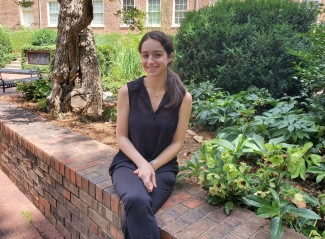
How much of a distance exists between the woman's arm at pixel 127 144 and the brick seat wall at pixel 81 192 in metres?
0.23

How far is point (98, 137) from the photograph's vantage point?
3.47 meters

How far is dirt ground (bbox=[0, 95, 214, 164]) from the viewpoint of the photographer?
3174 mm

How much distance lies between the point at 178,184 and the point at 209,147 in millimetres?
359

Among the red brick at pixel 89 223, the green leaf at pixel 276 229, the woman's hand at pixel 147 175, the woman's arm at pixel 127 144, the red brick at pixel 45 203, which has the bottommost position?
the red brick at pixel 45 203

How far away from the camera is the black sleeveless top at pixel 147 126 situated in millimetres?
2008

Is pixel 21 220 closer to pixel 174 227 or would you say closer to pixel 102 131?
pixel 102 131

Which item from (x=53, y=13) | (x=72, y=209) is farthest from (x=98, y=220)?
(x=53, y=13)

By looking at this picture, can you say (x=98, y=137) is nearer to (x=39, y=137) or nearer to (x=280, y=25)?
(x=39, y=137)

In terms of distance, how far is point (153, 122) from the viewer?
2.00 metres

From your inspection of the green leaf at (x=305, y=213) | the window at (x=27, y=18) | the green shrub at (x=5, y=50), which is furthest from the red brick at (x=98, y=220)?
the window at (x=27, y=18)

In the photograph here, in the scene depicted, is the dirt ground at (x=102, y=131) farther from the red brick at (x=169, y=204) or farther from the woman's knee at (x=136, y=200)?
the woman's knee at (x=136, y=200)

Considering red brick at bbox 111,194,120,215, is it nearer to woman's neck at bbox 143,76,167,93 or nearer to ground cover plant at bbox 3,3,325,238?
ground cover plant at bbox 3,3,325,238

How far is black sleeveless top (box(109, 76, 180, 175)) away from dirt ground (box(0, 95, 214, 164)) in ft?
2.63

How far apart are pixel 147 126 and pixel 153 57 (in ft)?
1.52
